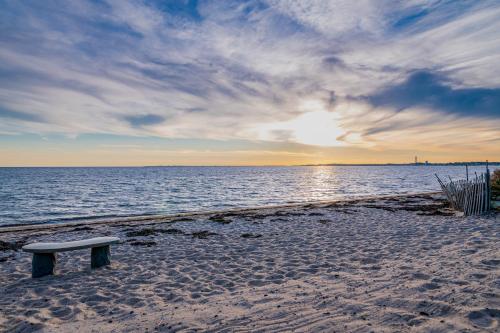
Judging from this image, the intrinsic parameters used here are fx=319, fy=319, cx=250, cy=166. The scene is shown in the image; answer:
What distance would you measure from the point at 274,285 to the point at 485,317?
3.25m

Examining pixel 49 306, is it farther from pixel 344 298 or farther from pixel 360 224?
pixel 360 224

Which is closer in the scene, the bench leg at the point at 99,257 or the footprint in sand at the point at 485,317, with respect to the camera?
the footprint in sand at the point at 485,317

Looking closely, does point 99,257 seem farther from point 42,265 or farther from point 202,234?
point 202,234

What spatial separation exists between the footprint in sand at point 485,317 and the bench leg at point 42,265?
7.94 metres

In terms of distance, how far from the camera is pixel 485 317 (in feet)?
13.6


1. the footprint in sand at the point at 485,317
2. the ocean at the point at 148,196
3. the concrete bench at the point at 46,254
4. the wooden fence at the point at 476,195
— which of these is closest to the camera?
the footprint in sand at the point at 485,317

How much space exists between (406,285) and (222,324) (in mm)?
3263

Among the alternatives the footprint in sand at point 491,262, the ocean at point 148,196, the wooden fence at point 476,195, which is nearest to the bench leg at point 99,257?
the footprint in sand at point 491,262

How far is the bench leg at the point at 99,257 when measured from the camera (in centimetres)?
767

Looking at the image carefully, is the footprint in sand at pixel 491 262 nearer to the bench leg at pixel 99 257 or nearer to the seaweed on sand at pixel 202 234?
the seaweed on sand at pixel 202 234

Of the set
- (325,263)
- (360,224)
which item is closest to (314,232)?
(360,224)

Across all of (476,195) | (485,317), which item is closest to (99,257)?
(485,317)

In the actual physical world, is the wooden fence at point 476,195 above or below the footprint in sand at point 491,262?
above

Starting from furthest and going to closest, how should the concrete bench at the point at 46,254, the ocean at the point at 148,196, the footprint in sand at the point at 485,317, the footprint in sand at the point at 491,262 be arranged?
1. the ocean at the point at 148,196
2. the concrete bench at the point at 46,254
3. the footprint in sand at the point at 491,262
4. the footprint in sand at the point at 485,317
